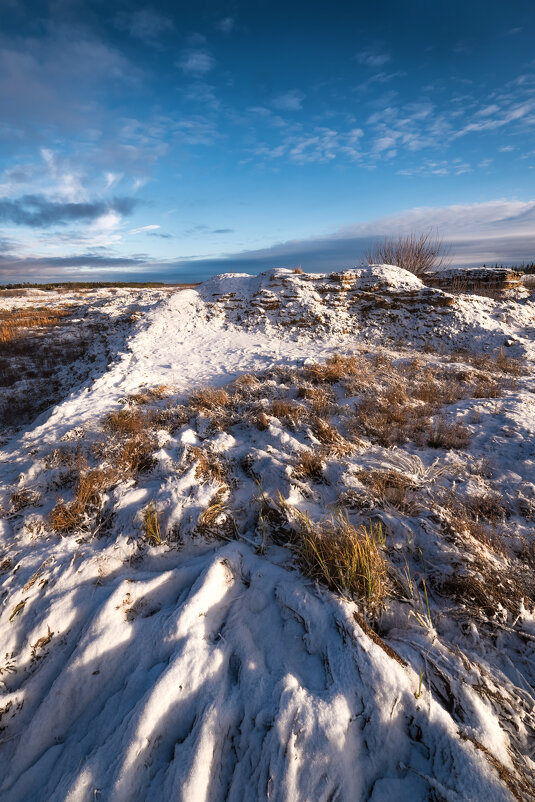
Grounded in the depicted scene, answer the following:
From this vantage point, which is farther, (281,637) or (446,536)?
(446,536)

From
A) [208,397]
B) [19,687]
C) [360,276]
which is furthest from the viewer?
[360,276]

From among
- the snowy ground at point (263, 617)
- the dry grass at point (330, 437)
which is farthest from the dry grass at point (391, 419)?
the dry grass at point (330, 437)

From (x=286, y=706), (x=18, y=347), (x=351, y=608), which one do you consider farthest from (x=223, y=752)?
(x=18, y=347)

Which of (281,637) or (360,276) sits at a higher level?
(360,276)

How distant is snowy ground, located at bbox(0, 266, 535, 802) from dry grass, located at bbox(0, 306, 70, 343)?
13.4 meters

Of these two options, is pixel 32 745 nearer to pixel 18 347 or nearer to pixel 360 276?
pixel 360 276

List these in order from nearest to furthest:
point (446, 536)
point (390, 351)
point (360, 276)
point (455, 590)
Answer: point (455, 590)
point (446, 536)
point (390, 351)
point (360, 276)

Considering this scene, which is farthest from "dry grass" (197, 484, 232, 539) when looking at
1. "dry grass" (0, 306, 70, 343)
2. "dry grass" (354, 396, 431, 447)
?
"dry grass" (0, 306, 70, 343)

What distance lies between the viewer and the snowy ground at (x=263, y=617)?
147cm

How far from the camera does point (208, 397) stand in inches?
240

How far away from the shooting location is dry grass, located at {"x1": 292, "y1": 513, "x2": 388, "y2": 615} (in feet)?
7.18

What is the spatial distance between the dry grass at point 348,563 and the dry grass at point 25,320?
17.2 metres

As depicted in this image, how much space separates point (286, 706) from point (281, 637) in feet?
1.47

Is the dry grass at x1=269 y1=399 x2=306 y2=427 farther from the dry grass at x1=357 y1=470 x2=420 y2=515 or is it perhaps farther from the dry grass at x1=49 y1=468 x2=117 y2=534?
the dry grass at x1=49 y1=468 x2=117 y2=534
